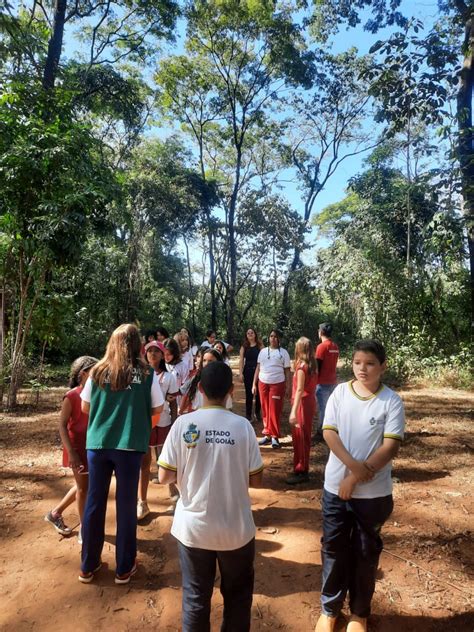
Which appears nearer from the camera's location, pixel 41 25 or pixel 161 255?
pixel 41 25

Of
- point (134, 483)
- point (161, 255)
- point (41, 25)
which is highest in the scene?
point (41, 25)

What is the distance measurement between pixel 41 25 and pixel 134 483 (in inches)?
577

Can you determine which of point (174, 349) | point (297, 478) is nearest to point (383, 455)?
point (297, 478)

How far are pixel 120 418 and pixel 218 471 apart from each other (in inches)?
43.2

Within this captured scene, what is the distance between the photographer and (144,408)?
303 centimetres

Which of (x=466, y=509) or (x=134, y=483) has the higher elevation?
(x=134, y=483)

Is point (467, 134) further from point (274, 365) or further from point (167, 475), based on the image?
point (167, 475)

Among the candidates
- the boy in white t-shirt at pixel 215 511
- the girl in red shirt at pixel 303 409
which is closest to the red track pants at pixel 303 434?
the girl in red shirt at pixel 303 409

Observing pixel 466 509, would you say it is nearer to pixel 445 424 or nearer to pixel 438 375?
pixel 445 424

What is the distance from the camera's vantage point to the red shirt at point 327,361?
634 cm

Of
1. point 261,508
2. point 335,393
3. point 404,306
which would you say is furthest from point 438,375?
point 335,393

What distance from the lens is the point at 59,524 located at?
3854mm

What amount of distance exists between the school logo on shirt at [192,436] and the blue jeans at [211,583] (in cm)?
50

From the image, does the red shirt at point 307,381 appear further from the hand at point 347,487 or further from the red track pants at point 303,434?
the hand at point 347,487
